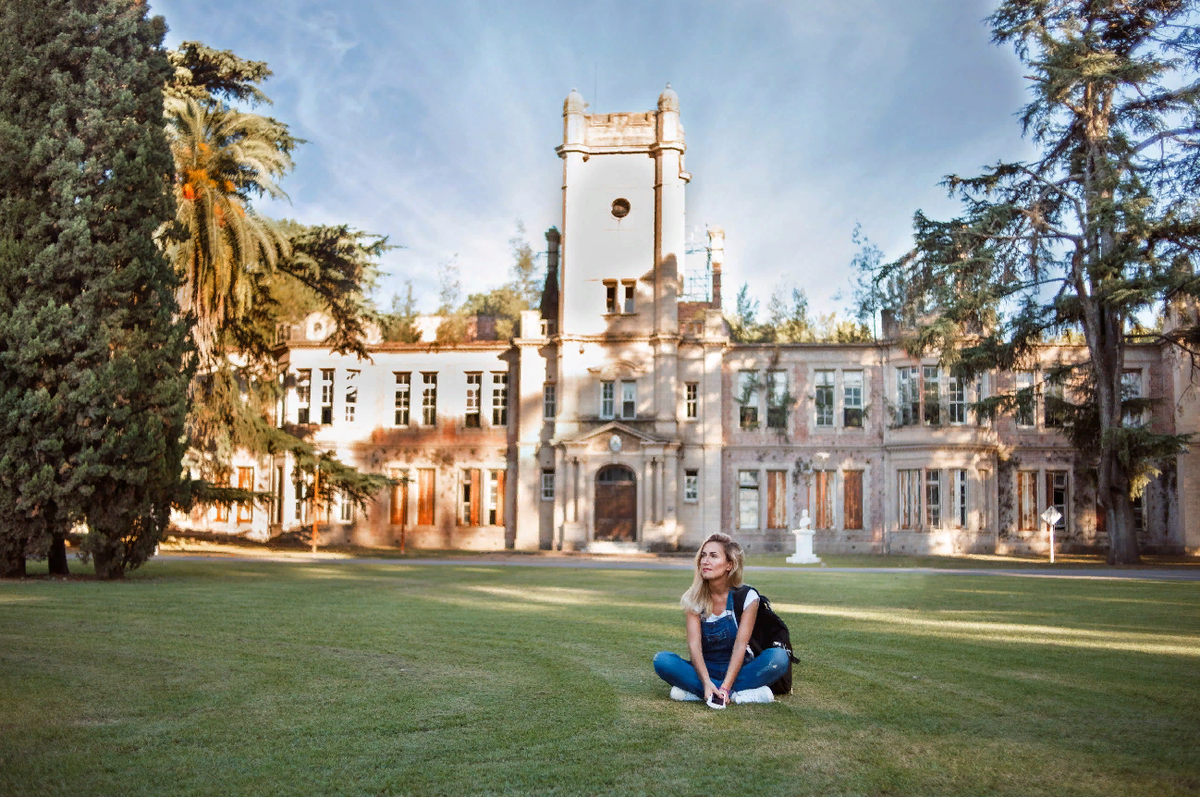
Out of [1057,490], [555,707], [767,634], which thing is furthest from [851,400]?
[555,707]

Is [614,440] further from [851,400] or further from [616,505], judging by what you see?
[851,400]

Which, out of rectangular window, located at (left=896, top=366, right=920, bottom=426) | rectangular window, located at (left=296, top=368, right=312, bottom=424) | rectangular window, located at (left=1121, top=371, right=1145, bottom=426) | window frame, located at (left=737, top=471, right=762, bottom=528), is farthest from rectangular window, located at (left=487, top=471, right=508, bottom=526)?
rectangular window, located at (left=1121, top=371, right=1145, bottom=426)

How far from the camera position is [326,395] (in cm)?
3969

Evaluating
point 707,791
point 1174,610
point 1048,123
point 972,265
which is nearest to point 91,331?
point 707,791

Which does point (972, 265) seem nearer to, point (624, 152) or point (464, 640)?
point (624, 152)

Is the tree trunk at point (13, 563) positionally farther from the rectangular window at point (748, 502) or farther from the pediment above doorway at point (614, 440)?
the rectangular window at point (748, 502)

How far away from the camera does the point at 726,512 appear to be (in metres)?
36.6

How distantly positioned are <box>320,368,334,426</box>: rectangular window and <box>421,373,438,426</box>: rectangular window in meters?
3.52

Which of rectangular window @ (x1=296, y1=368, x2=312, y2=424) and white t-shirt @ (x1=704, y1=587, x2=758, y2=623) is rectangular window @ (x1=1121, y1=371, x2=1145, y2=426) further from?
white t-shirt @ (x1=704, y1=587, x2=758, y2=623)

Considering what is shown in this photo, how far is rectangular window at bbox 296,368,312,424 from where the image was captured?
131 ft

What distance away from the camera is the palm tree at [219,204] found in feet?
77.1

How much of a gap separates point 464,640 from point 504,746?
4427 mm

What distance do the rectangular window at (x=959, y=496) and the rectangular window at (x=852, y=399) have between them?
3.74m

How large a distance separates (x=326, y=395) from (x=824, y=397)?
1852cm
